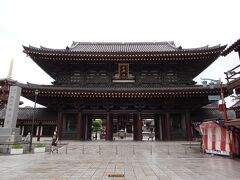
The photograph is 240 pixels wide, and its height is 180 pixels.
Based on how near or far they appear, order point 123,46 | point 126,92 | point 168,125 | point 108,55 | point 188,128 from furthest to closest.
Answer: point 123,46 < point 108,55 < point 168,125 < point 188,128 < point 126,92

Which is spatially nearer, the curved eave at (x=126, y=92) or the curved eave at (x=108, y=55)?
the curved eave at (x=126, y=92)

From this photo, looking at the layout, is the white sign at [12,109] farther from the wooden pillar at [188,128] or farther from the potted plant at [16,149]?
the wooden pillar at [188,128]

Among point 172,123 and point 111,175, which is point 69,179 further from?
point 172,123

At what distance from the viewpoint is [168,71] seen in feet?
67.7

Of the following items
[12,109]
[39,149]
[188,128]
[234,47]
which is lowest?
[39,149]

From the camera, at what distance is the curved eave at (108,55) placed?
18672 millimetres

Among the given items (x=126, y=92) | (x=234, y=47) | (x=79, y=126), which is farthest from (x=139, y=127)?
(x=234, y=47)

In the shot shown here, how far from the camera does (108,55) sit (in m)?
19.3

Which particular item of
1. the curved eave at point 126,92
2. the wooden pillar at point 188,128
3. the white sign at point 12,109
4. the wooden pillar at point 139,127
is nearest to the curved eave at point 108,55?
the curved eave at point 126,92

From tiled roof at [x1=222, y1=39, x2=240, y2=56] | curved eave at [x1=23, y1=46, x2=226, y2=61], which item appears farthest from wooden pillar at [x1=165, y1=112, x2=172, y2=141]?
tiled roof at [x1=222, y1=39, x2=240, y2=56]

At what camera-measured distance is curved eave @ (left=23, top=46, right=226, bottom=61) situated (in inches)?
735

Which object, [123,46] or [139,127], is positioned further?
[123,46]

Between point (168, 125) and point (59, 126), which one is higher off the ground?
point (168, 125)

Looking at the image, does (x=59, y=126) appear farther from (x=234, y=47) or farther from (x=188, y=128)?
(x=234, y=47)
